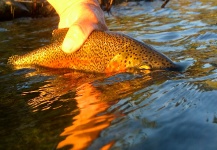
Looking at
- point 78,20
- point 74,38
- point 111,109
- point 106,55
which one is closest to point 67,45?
point 74,38

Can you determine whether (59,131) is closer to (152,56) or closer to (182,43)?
(152,56)

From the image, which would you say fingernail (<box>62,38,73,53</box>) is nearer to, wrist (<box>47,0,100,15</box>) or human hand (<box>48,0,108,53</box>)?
human hand (<box>48,0,108,53</box>)

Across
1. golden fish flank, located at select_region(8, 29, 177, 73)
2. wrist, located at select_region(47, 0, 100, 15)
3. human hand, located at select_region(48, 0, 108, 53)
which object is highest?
wrist, located at select_region(47, 0, 100, 15)

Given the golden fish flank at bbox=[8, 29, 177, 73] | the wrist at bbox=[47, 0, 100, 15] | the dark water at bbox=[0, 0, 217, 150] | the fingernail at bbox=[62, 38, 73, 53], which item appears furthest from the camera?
the wrist at bbox=[47, 0, 100, 15]

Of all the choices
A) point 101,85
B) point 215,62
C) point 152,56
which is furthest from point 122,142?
point 215,62

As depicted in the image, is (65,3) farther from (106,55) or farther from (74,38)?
(106,55)

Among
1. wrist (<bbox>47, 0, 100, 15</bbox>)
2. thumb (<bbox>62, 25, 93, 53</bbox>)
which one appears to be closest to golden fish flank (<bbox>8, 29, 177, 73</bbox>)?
thumb (<bbox>62, 25, 93, 53</bbox>)
